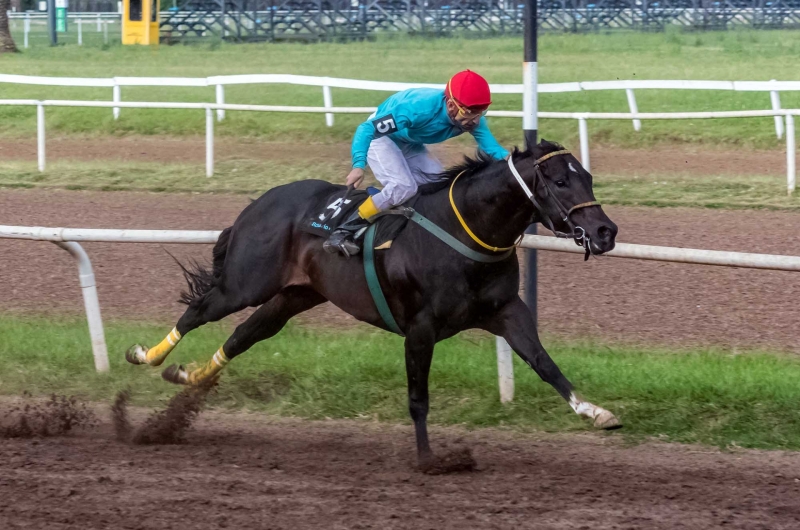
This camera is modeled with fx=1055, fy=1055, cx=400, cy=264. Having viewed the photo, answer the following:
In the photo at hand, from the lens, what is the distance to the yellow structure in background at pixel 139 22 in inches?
1188

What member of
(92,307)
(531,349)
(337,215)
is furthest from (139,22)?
(531,349)

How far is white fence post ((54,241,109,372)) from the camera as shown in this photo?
6133 millimetres

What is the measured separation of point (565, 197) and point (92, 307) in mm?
A: 3104

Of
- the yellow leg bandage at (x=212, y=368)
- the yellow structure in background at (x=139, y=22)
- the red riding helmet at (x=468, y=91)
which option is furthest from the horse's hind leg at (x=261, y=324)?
the yellow structure in background at (x=139, y=22)

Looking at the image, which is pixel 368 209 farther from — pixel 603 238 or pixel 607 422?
pixel 607 422

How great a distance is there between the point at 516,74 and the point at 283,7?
1195cm

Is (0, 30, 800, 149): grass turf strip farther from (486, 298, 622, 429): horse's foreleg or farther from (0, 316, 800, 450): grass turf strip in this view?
(486, 298, 622, 429): horse's foreleg

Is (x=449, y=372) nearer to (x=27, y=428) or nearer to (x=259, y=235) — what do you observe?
(x=259, y=235)

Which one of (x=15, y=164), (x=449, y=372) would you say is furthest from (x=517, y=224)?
(x=15, y=164)

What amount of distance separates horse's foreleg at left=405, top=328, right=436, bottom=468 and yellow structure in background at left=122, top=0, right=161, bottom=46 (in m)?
27.1

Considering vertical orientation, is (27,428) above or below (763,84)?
below

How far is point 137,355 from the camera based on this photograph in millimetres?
5844

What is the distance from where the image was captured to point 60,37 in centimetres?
3366

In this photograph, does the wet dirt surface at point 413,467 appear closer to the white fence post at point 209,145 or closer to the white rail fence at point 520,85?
the white fence post at point 209,145
